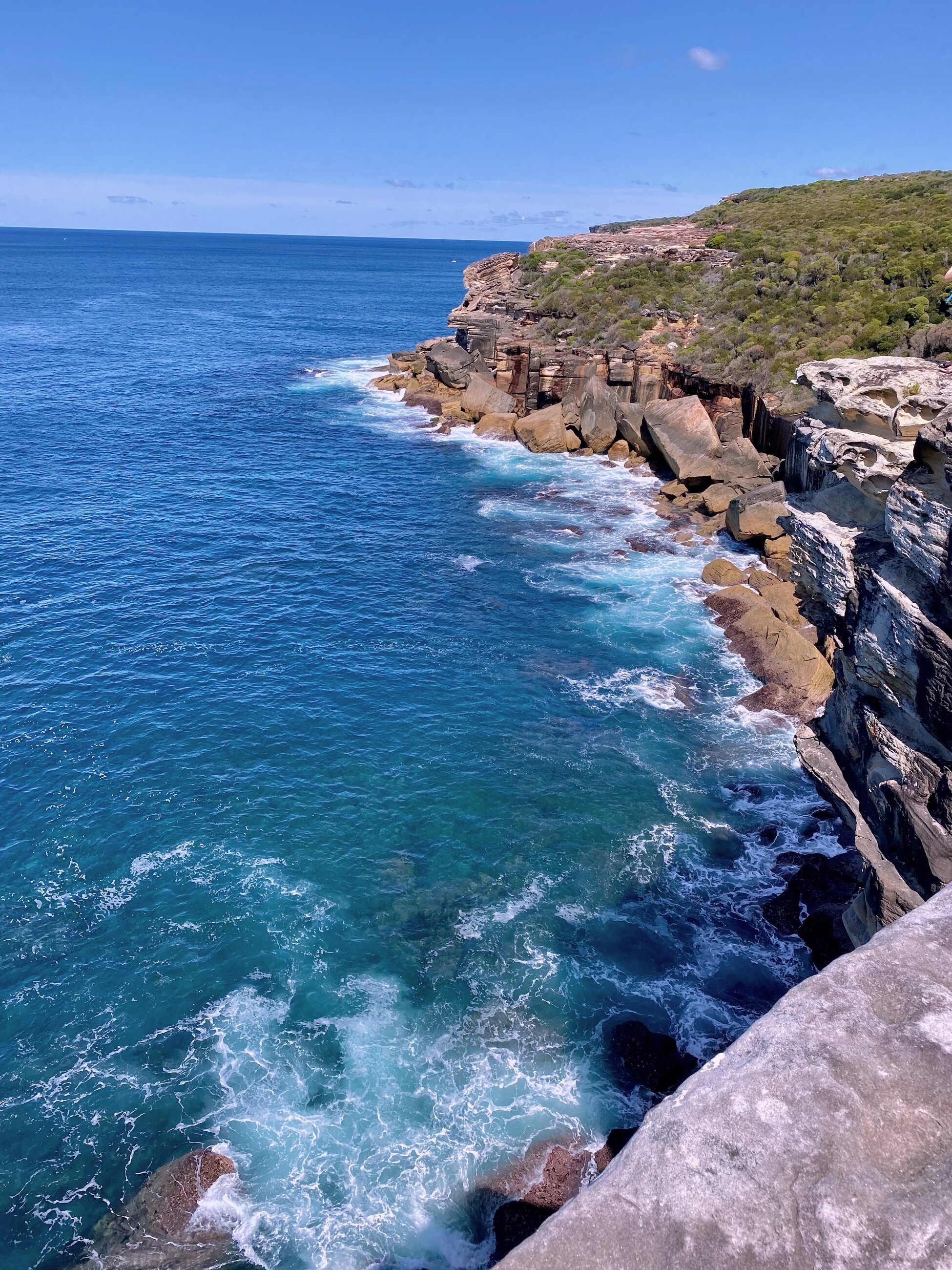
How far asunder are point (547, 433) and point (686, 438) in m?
16.0

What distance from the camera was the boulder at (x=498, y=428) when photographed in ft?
262

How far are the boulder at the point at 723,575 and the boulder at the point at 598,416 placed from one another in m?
27.1

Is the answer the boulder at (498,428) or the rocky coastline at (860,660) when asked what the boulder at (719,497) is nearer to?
the rocky coastline at (860,660)

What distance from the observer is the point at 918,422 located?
20453 mm

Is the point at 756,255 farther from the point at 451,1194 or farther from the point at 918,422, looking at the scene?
the point at 451,1194

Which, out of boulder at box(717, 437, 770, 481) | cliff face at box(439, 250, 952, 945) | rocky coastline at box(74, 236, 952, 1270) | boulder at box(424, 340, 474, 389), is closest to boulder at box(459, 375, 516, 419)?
boulder at box(424, 340, 474, 389)

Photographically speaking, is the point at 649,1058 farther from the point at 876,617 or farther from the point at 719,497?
the point at 719,497

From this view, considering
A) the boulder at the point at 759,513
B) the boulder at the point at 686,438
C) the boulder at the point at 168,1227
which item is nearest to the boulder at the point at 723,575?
the boulder at the point at 759,513

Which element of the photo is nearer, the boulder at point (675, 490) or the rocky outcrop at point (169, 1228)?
the rocky outcrop at point (169, 1228)

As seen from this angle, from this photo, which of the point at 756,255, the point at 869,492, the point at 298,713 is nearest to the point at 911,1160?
the point at 869,492

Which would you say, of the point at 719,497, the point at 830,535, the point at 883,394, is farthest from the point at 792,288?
the point at 830,535

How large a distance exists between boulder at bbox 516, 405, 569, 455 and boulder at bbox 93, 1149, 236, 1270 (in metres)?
63.3

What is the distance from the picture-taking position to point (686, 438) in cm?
6247

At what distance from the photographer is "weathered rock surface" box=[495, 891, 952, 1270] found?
8320 mm
